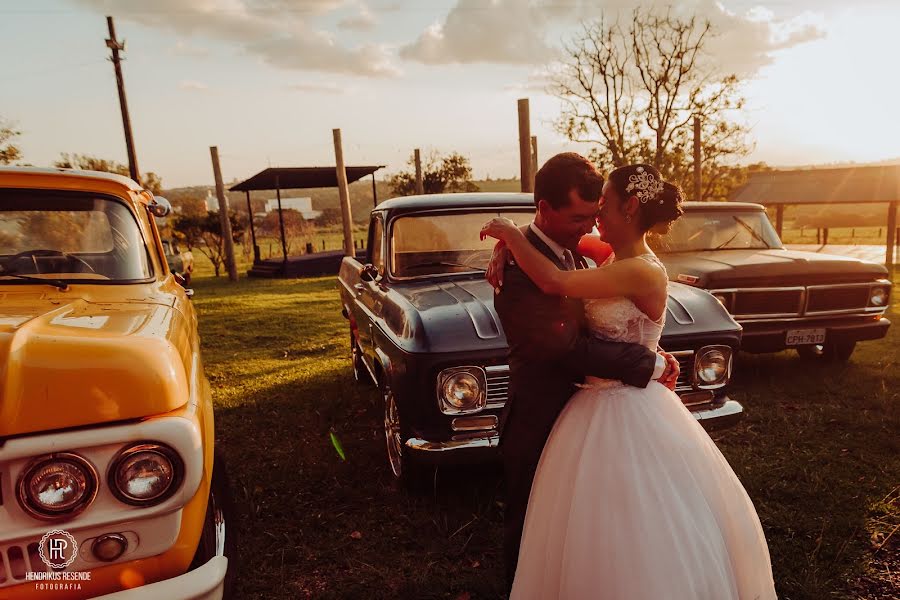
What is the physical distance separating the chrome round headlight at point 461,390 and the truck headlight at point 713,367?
60.1 inches

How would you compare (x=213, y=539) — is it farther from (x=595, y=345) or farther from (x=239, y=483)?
(x=239, y=483)

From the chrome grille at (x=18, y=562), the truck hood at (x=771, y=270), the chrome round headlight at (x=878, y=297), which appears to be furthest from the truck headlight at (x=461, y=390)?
the chrome round headlight at (x=878, y=297)

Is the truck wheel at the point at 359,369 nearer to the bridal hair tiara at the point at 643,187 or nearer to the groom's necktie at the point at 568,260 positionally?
the groom's necktie at the point at 568,260

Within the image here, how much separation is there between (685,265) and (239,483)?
509 centimetres

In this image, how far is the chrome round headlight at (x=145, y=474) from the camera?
1703mm

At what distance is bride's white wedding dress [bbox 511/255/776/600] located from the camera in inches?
73.0

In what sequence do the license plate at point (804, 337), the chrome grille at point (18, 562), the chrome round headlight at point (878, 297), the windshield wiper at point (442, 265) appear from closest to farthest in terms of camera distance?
the chrome grille at point (18, 562) < the windshield wiper at point (442, 265) < the license plate at point (804, 337) < the chrome round headlight at point (878, 297)

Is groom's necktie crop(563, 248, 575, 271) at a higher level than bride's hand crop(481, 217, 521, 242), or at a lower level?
lower

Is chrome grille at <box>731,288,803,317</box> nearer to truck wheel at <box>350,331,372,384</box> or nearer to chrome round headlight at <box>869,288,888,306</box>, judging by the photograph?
chrome round headlight at <box>869,288,888,306</box>

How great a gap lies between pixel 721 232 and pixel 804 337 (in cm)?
164

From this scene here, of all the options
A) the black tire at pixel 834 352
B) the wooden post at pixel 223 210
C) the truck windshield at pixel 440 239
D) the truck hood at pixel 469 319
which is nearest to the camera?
the truck hood at pixel 469 319

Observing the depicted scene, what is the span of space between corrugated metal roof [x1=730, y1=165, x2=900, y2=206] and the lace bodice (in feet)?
78.7

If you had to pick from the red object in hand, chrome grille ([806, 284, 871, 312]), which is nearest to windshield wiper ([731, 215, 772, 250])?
chrome grille ([806, 284, 871, 312])

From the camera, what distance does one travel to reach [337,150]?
16125 millimetres
